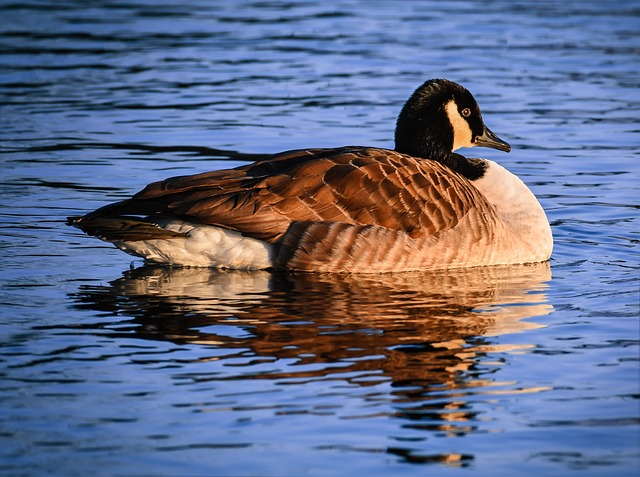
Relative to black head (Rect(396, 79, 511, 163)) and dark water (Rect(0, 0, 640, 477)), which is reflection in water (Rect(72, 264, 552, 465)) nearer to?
dark water (Rect(0, 0, 640, 477))

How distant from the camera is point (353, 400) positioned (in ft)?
25.4

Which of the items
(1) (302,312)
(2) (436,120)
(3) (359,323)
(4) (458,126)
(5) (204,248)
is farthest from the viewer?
(4) (458,126)

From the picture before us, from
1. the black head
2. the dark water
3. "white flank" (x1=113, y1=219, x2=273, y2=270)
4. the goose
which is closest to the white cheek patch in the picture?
the black head

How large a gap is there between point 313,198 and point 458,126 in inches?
84.7

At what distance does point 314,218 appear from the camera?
37.1 ft

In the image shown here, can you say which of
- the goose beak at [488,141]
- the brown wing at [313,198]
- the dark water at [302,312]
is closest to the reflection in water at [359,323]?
the dark water at [302,312]

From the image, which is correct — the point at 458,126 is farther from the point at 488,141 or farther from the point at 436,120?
the point at 488,141

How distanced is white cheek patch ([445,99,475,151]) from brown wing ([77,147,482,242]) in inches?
44.7

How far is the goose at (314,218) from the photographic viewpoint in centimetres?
1116

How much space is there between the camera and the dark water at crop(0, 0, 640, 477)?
7.16 m

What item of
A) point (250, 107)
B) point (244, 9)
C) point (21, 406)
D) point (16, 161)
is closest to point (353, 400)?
point (21, 406)

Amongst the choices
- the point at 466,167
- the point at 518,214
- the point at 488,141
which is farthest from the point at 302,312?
the point at 488,141

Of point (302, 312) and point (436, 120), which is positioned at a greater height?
point (436, 120)

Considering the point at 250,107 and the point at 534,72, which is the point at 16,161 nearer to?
the point at 250,107
